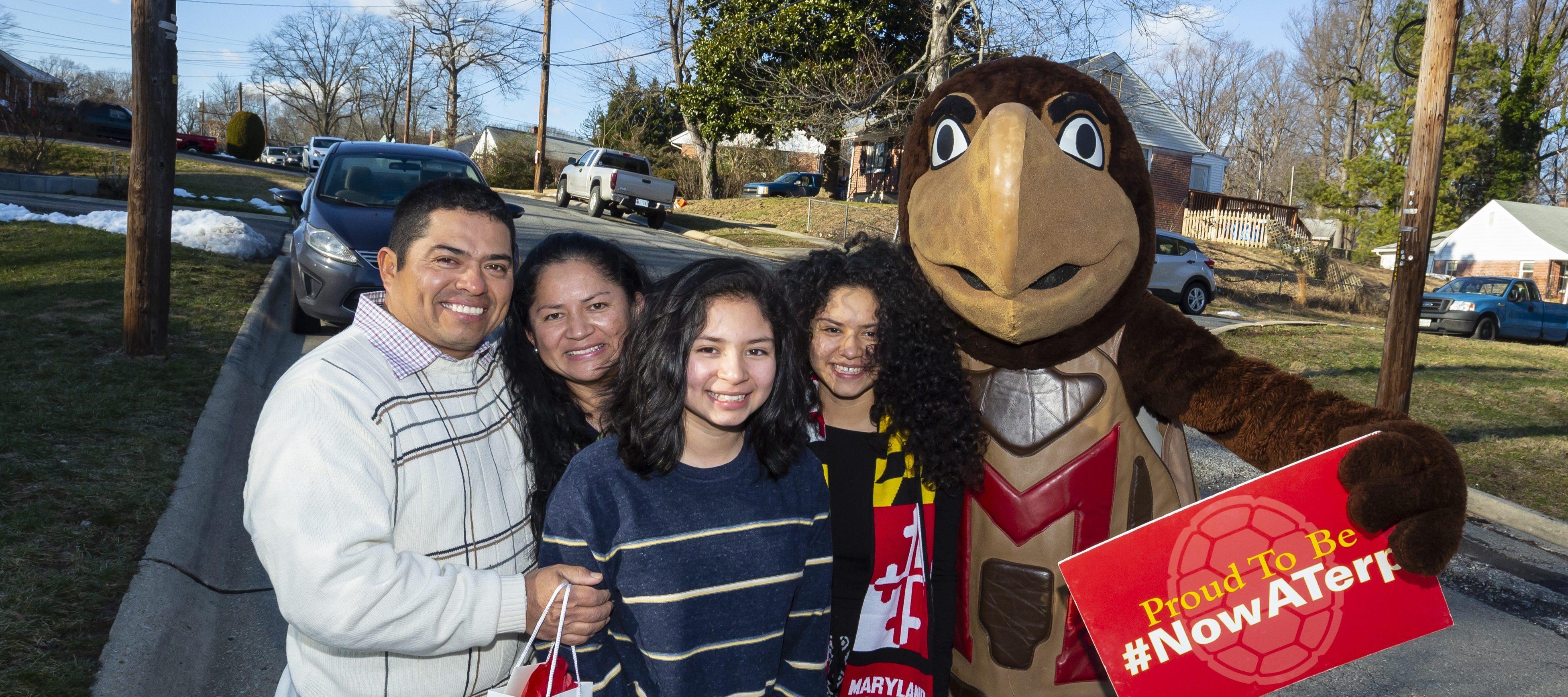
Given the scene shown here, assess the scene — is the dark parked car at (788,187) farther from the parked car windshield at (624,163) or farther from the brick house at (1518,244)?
the brick house at (1518,244)

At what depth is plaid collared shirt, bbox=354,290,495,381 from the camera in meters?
1.86

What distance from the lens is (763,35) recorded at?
24047 millimetres

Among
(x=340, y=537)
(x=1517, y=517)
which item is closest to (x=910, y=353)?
Answer: (x=340, y=537)

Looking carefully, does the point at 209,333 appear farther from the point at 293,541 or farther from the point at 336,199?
the point at 293,541

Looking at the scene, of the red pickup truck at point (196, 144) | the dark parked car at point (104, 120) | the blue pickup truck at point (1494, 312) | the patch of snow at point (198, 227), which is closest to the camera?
the patch of snow at point (198, 227)

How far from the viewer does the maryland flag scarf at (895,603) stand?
2.30m

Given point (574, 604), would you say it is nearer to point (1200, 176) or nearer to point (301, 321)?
point (301, 321)

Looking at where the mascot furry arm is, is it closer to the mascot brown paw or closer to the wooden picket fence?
the mascot brown paw

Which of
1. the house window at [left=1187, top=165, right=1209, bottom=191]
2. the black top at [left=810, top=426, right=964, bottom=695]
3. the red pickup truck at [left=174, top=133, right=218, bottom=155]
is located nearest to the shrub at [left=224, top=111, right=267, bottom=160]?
the red pickup truck at [left=174, top=133, right=218, bottom=155]

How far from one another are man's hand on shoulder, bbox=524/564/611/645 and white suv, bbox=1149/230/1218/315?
17.1m

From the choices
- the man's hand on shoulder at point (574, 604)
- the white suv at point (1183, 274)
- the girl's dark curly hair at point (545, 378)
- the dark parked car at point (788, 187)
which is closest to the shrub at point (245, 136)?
the dark parked car at point (788, 187)

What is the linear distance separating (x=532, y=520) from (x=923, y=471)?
0.93 meters

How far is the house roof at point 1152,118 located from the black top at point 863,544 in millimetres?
29848

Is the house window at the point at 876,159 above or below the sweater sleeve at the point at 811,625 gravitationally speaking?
above
